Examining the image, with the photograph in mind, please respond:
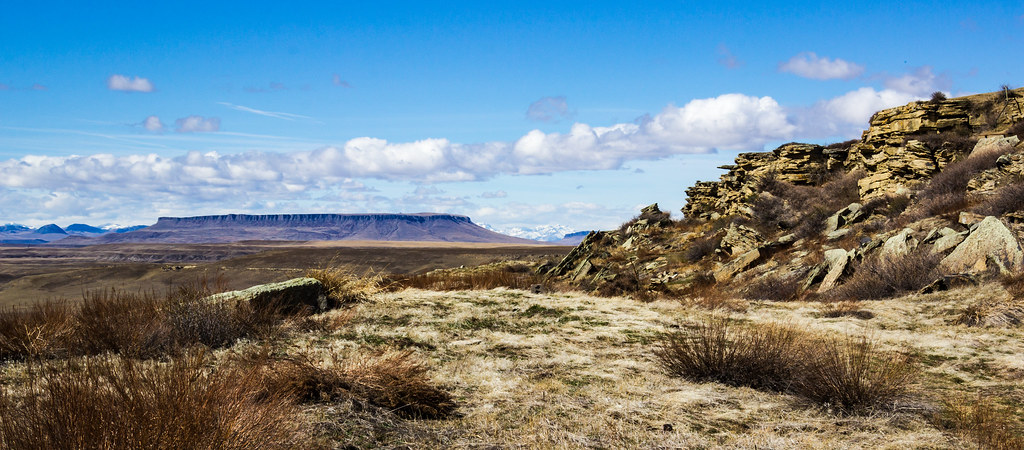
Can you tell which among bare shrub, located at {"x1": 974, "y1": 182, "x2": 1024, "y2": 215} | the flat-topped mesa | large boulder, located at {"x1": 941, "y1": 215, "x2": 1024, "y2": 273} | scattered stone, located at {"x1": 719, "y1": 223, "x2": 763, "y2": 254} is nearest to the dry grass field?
large boulder, located at {"x1": 941, "y1": 215, "x2": 1024, "y2": 273}

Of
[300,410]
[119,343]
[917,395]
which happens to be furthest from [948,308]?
[119,343]

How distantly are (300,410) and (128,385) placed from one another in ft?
5.03

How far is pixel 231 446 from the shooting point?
10.6 ft

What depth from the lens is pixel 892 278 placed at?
13.2 metres

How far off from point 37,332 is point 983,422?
10.3 metres

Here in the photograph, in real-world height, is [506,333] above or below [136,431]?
below

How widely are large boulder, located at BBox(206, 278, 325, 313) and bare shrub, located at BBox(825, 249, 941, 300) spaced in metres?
11.7

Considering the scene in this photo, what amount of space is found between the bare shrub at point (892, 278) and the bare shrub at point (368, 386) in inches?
454

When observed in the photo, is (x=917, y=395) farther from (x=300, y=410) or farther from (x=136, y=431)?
(x=136, y=431)

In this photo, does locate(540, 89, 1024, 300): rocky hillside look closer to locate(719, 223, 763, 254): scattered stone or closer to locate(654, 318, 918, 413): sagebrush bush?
locate(719, 223, 763, 254): scattered stone

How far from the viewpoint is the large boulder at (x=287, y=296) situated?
9.85 m

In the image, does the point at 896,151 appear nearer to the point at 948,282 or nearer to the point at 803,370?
the point at 948,282

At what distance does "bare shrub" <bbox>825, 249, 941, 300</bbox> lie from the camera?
42.2 feet

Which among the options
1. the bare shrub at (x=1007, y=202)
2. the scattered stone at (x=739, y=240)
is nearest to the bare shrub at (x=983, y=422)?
the bare shrub at (x=1007, y=202)
